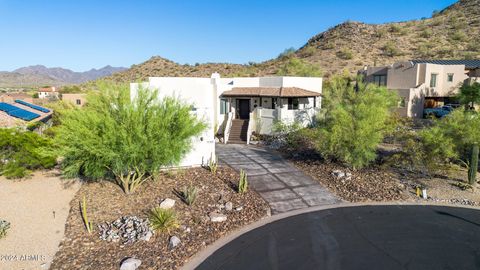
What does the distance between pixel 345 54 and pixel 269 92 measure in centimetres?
4200

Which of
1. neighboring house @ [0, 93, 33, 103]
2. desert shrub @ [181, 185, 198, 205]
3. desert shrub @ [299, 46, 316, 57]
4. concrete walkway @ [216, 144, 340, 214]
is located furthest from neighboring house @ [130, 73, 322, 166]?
desert shrub @ [299, 46, 316, 57]

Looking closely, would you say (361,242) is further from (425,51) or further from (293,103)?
(425,51)

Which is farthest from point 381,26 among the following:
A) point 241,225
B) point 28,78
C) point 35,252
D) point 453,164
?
point 28,78

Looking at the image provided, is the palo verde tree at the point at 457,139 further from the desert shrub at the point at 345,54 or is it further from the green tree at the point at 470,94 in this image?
the desert shrub at the point at 345,54

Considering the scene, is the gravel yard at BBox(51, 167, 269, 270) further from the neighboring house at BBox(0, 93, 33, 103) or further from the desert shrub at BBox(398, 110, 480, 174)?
the neighboring house at BBox(0, 93, 33, 103)

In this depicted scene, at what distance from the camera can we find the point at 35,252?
9711mm

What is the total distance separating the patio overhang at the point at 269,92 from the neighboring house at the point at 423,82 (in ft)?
40.1

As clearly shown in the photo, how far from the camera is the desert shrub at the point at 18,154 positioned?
613 inches

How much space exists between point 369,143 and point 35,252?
16.0 meters

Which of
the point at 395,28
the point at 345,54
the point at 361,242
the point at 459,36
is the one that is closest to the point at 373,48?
the point at 345,54

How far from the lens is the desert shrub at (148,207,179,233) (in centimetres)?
1125

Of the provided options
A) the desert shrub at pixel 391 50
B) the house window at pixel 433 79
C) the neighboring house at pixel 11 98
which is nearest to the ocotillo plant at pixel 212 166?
the house window at pixel 433 79

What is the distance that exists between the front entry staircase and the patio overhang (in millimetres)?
2639

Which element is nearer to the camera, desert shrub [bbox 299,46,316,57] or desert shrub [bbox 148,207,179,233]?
desert shrub [bbox 148,207,179,233]
